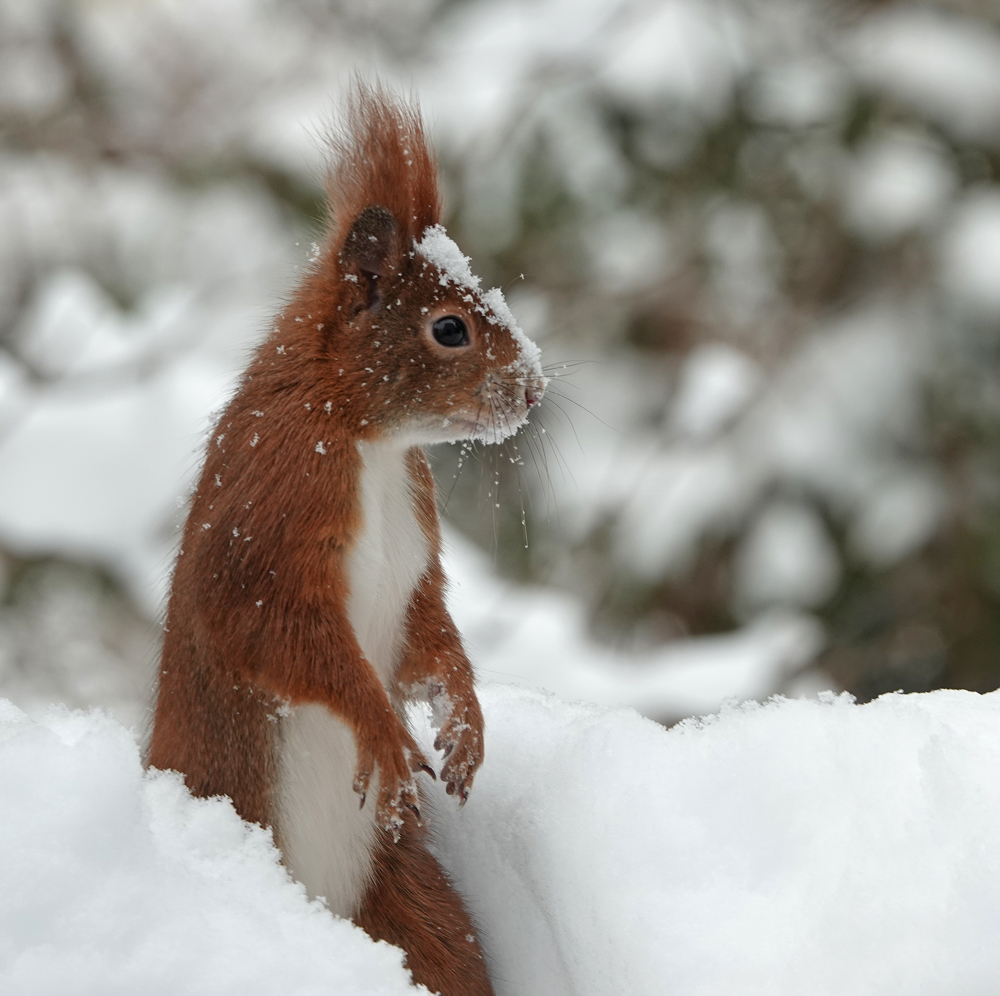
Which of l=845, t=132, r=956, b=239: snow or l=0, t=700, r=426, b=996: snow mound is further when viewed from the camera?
l=845, t=132, r=956, b=239: snow

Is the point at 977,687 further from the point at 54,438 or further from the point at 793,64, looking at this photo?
the point at 54,438

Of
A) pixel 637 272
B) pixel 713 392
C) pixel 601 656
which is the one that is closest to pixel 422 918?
pixel 601 656

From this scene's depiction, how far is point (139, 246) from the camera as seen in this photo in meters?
3.45

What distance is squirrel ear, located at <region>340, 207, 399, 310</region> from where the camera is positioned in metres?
Answer: 0.92

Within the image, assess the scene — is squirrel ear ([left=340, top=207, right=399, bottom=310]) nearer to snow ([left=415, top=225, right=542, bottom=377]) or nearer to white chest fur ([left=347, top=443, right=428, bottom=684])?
snow ([left=415, top=225, right=542, bottom=377])

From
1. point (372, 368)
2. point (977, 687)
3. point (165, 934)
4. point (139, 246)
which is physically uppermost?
point (139, 246)

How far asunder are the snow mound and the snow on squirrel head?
1.08ft

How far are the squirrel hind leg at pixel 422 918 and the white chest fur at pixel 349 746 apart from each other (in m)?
0.01

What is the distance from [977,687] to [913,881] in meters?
2.36

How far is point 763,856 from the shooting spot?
28.4 inches

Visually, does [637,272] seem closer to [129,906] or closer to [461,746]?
[461,746]

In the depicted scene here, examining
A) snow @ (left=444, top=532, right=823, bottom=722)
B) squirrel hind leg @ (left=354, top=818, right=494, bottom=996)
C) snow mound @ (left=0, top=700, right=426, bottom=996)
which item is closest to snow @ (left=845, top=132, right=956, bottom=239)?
snow @ (left=444, top=532, right=823, bottom=722)

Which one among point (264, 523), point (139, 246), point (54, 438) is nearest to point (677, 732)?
point (264, 523)

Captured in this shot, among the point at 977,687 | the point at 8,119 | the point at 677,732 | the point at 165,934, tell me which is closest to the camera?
the point at 165,934
